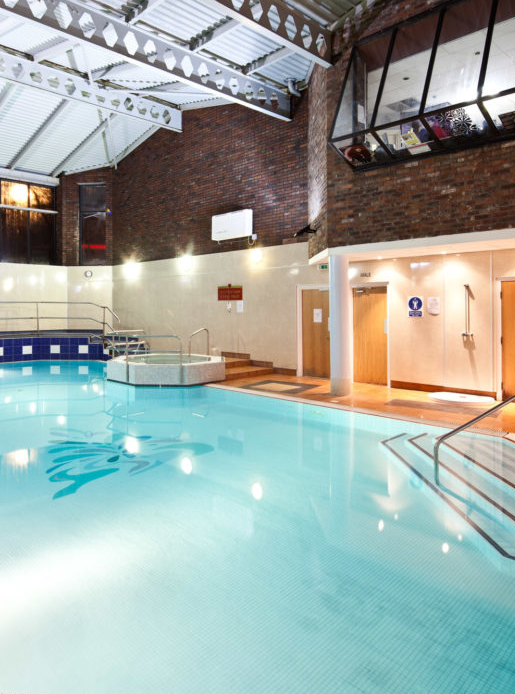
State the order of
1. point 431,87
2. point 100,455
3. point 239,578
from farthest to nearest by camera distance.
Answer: point 431,87 < point 100,455 < point 239,578

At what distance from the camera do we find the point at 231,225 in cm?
1198

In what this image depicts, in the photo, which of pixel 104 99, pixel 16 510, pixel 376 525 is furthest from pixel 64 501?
pixel 104 99

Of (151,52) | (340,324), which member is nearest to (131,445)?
(340,324)

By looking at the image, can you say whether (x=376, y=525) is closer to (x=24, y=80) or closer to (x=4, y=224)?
(x=24, y=80)

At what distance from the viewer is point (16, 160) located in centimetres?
1530

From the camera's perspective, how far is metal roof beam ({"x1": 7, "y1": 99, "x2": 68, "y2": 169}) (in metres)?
13.2

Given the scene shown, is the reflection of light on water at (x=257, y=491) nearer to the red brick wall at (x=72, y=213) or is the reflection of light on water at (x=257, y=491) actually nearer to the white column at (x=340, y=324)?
the white column at (x=340, y=324)

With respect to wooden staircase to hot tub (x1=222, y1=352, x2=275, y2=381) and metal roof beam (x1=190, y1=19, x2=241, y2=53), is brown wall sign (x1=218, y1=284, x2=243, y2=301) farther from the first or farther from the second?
metal roof beam (x1=190, y1=19, x2=241, y2=53)

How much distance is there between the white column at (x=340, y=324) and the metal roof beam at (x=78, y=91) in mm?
6836

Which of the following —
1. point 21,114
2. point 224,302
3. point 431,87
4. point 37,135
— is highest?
point 21,114

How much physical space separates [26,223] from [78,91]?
6.67 m

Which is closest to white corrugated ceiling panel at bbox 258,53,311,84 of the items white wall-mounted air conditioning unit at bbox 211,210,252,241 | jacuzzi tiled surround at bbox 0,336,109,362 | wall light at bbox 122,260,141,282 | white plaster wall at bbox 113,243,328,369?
white wall-mounted air conditioning unit at bbox 211,210,252,241

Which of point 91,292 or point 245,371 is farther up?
Result: point 91,292

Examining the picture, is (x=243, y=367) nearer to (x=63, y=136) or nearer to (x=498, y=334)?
(x=498, y=334)
